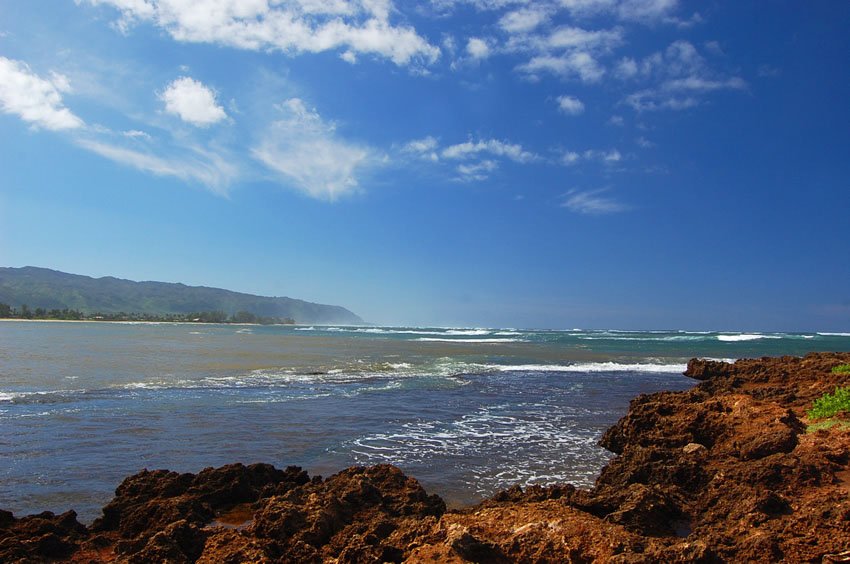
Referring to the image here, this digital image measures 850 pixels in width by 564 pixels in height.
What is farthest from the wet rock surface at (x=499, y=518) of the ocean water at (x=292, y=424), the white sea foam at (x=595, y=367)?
the white sea foam at (x=595, y=367)

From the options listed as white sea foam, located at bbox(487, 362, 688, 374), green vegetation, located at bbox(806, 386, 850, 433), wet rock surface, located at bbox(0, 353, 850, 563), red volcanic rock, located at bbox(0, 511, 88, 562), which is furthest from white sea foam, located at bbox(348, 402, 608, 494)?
white sea foam, located at bbox(487, 362, 688, 374)

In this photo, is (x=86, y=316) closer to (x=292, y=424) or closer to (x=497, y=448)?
(x=292, y=424)

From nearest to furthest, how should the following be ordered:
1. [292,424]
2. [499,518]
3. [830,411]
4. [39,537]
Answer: [499,518], [39,537], [830,411], [292,424]

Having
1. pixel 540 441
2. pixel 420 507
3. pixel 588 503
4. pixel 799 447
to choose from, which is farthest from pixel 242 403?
pixel 799 447

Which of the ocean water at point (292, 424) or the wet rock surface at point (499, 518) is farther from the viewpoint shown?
the ocean water at point (292, 424)

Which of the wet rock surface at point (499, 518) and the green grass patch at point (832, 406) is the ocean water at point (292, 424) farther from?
the green grass patch at point (832, 406)

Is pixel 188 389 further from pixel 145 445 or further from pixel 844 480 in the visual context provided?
pixel 844 480

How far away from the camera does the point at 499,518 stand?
4.71 m

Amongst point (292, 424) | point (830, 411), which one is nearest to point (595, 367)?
point (830, 411)

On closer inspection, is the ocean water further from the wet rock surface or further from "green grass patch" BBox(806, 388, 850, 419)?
"green grass patch" BBox(806, 388, 850, 419)

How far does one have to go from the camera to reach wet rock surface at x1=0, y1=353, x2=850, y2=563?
13.2ft

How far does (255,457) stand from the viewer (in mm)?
9234

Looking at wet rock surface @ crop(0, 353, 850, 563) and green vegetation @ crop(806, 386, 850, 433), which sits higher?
green vegetation @ crop(806, 386, 850, 433)

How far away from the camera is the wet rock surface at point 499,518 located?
4.04 m
